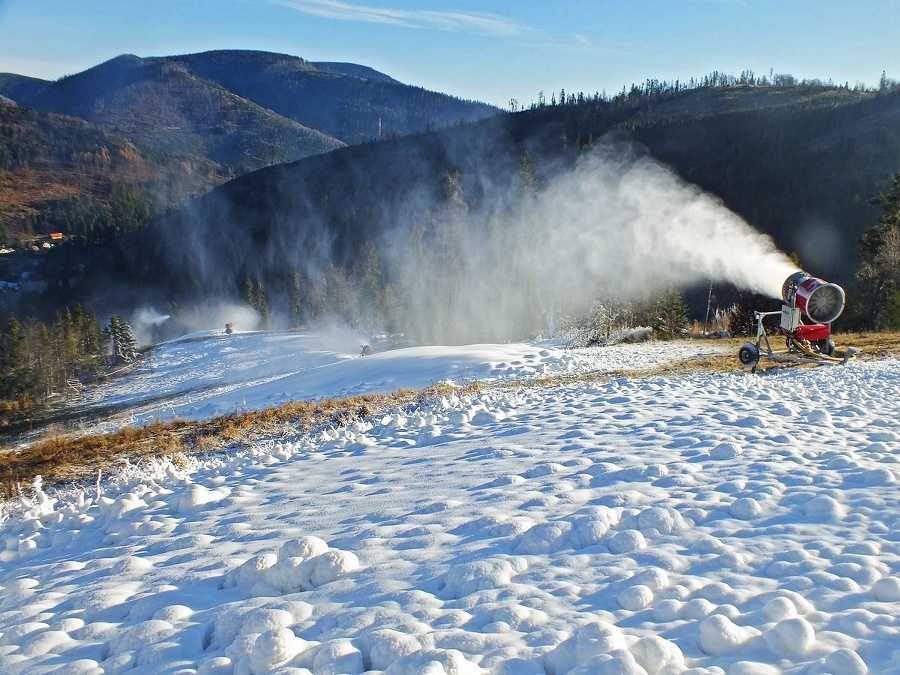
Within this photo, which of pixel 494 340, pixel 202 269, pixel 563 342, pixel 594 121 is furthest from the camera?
pixel 594 121

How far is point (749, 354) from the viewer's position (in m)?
13.1

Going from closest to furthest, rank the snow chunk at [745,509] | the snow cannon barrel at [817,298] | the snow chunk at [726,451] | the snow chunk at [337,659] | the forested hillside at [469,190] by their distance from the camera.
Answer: the snow chunk at [337,659]
the snow chunk at [745,509]
the snow chunk at [726,451]
the snow cannon barrel at [817,298]
the forested hillside at [469,190]

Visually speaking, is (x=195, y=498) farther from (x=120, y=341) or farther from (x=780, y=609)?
(x=120, y=341)

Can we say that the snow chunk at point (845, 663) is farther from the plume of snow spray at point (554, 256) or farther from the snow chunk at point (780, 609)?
the plume of snow spray at point (554, 256)

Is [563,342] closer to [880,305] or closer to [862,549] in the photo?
[880,305]

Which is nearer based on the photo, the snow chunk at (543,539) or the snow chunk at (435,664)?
the snow chunk at (435,664)

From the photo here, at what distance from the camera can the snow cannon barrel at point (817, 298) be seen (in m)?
12.7

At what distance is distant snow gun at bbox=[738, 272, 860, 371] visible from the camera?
503 inches

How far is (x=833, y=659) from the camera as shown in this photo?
107 inches

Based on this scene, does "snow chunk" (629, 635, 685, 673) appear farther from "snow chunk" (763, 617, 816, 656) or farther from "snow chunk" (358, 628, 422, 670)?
"snow chunk" (358, 628, 422, 670)

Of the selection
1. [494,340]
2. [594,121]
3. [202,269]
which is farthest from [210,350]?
[594,121]

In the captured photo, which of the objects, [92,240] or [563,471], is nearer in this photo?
[563,471]

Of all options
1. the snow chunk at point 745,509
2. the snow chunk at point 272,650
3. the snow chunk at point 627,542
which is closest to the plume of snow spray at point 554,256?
the snow chunk at point 745,509

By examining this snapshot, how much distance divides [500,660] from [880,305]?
36456mm
